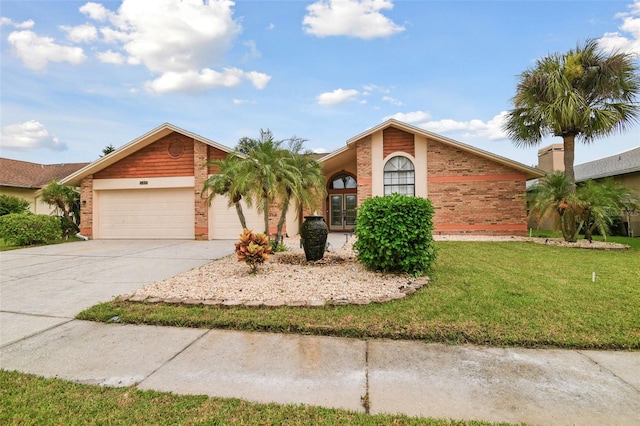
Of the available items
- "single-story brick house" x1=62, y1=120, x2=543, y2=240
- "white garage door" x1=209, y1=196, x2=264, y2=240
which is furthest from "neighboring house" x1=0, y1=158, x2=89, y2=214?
"white garage door" x1=209, y1=196, x2=264, y2=240

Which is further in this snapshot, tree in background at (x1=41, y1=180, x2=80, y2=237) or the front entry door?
the front entry door

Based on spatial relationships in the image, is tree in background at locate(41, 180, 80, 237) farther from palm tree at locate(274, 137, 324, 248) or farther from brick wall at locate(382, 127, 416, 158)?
brick wall at locate(382, 127, 416, 158)

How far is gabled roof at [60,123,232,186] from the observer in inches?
548

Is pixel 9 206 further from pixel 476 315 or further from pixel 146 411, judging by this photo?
pixel 476 315

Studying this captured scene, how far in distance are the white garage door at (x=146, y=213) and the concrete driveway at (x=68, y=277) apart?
11.7 feet

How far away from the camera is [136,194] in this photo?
15.0 metres

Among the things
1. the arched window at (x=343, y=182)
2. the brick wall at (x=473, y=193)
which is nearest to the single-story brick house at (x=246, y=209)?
the brick wall at (x=473, y=193)

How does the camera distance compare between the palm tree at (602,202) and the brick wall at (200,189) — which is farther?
the brick wall at (200,189)

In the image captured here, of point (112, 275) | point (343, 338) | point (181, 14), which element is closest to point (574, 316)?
point (343, 338)

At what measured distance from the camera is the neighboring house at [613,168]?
14.3 m

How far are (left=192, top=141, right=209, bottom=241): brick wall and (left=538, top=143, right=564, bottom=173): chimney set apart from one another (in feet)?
68.9

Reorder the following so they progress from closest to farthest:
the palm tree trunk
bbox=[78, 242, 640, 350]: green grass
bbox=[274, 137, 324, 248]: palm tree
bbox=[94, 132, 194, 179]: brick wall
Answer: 1. bbox=[78, 242, 640, 350]: green grass
2. bbox=[274, 137, 324, 248]: palm tree
3. the palm tree trunk
4. bbox=[94, 132, 194, 179]: brick wall

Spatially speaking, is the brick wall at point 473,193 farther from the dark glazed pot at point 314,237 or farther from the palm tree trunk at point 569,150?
the dark glazed pot at point 314,237

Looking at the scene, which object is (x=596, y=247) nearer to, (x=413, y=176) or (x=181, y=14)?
(x=413, y=176)
